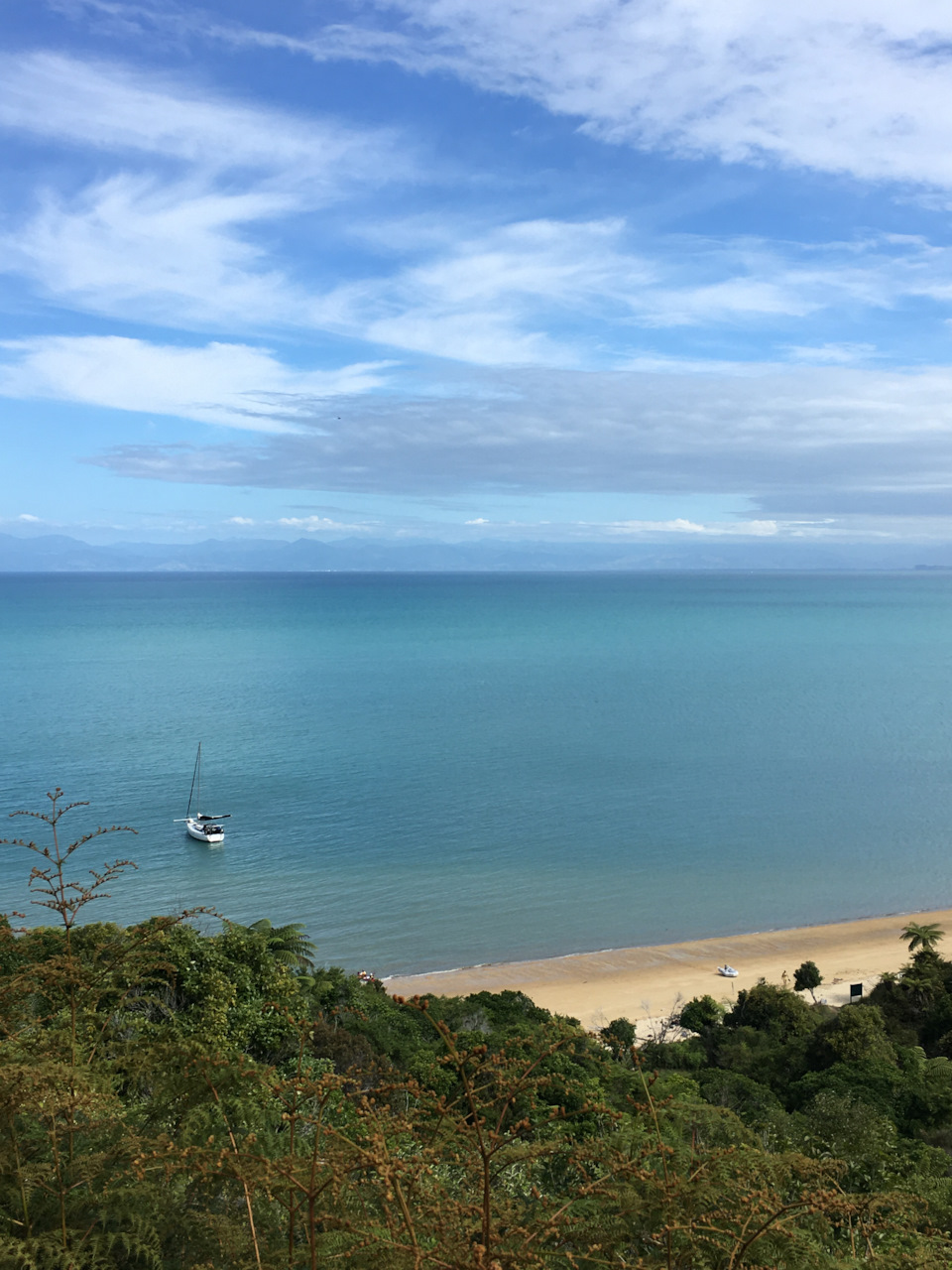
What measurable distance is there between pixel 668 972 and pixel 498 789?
18.6 meters

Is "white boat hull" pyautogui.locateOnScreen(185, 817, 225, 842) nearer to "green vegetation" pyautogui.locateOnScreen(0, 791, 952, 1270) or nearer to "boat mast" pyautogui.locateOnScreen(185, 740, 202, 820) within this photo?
"boat mast" pyautogui.locateOnScreen(185, 740, 202, 820)

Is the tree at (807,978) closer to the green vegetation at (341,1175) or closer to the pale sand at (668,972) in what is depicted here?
the pale sand at (668,972)

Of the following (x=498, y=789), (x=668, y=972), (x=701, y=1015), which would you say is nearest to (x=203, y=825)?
(x=498, y=789)

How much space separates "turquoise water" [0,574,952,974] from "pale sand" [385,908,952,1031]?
989 mm

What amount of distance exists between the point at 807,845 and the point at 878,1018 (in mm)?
21604

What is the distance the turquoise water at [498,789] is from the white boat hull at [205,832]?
2.52ft

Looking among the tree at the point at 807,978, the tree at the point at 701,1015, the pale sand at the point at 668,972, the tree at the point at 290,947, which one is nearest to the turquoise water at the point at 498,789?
the pale sand at the point at 668,972

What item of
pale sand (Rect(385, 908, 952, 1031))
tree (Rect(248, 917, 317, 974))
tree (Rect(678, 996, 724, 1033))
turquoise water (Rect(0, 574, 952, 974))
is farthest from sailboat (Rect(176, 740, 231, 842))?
tree (Rect(678, 996, 724, 1033))

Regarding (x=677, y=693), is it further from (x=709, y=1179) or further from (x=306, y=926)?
(x=709, y=1179)

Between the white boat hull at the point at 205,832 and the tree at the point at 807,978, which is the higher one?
the white boat hull at the point at 205,832

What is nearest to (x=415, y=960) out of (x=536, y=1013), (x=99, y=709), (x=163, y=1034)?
(x=536, y=1013)

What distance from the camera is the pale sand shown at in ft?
80.6

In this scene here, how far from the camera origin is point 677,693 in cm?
7619

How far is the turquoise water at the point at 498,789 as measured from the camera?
102 ft
